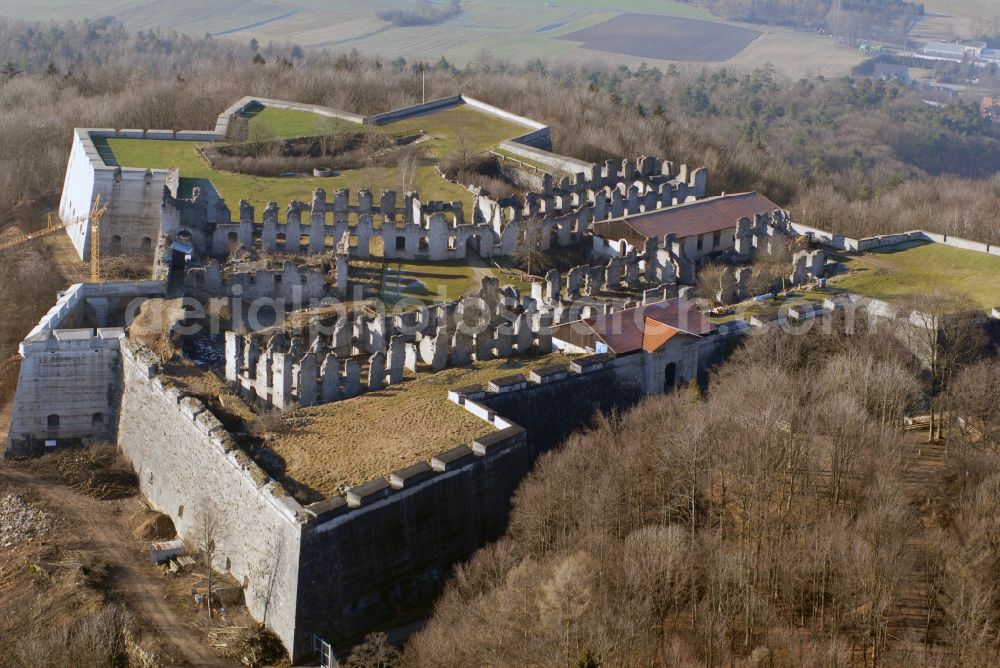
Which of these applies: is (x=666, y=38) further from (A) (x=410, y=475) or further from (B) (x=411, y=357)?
(A) (x=410, y=475)

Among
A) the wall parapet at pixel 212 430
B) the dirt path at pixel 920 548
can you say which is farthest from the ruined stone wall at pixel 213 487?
the dirt path at pixel 920 548

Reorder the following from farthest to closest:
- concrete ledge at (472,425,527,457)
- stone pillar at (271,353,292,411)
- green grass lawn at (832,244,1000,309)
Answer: green grass lawn at (832,244,1000,309), stone pillar at (271,353,292,411), concrete ledge at (472,425,527,457)

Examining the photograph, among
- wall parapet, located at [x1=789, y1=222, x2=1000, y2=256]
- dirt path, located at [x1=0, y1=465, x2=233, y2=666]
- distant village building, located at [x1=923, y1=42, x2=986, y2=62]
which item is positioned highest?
wall parapet, located at [x1=789, y1=222, x2=1000, y2=256]

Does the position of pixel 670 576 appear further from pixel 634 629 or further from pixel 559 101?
pixel 559 101

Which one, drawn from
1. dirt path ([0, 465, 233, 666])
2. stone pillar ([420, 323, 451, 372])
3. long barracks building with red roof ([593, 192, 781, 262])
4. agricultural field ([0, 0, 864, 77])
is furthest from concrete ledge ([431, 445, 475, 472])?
agricultural field ([0, 0, 864, 77])

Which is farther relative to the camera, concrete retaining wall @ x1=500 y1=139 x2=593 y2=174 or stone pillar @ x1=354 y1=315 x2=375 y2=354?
concrete retaining wall @ x1=500 y1=139 x2=593 y2=174

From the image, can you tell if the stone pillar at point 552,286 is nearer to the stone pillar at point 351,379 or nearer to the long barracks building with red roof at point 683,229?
the long barracks building with red roof at point 683,229

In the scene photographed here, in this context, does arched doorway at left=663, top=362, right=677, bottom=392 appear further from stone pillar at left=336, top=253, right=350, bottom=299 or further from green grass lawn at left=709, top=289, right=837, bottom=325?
stone pillar at left=336, top=253, right=350, bottom=299
